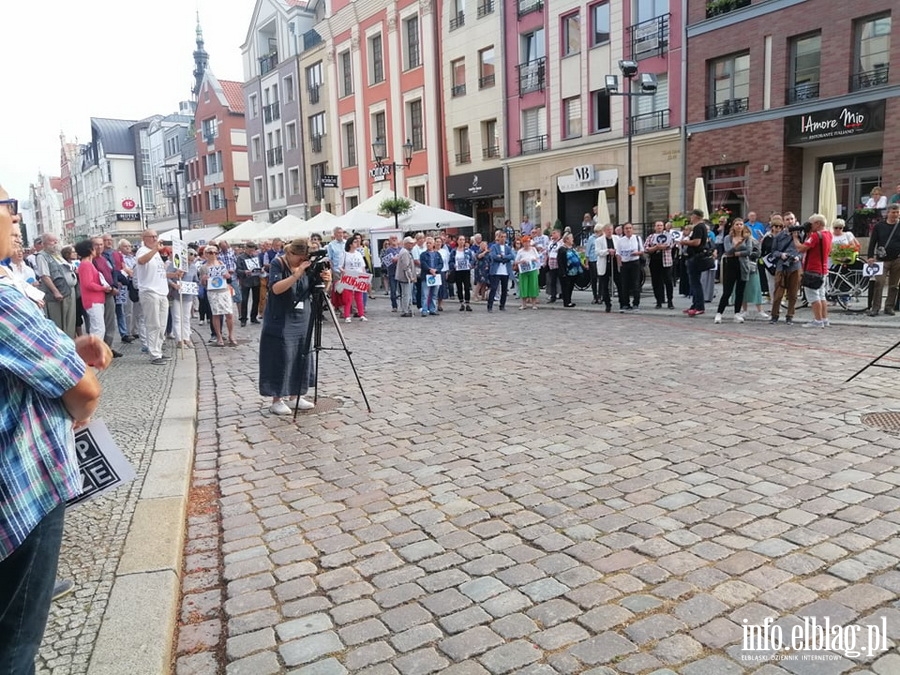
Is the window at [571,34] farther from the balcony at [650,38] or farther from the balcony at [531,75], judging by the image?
the balcony at [650,38]

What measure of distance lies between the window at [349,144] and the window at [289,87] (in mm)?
7126

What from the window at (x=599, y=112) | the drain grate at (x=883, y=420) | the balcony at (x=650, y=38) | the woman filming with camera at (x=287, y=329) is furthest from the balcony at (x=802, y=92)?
the woman filming with camera at (x=287, y=329)

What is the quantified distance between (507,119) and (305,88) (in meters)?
19.3

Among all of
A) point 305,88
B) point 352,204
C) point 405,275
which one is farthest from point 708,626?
point 305,88

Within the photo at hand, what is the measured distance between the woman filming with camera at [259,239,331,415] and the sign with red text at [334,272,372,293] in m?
Result: 6.97

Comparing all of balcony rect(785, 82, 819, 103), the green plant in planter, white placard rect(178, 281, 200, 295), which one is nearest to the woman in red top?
white placard rect(178, 281, 200, 295)

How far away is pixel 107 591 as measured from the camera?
3.37 metres

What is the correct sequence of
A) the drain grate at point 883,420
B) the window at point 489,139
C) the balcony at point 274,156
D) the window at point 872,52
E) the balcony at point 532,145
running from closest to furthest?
the drain grate at point 883,420
the window at point 872,52
the balcony at point 532,145
the window at point 489,139
the balcony at point 274,156

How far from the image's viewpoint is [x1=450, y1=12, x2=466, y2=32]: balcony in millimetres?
32312

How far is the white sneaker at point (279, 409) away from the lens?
700 centimetres

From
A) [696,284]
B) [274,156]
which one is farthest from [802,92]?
[274,156]

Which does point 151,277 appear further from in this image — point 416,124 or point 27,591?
point 416,124

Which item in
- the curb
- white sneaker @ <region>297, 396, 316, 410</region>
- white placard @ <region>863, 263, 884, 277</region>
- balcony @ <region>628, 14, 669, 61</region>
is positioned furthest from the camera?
balcony @ <region>628, 14, 669, 61</region>

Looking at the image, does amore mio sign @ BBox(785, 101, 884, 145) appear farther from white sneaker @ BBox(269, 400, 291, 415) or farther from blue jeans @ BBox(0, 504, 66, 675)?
blue jeans @ BBox(0, 504, 66, 675)
